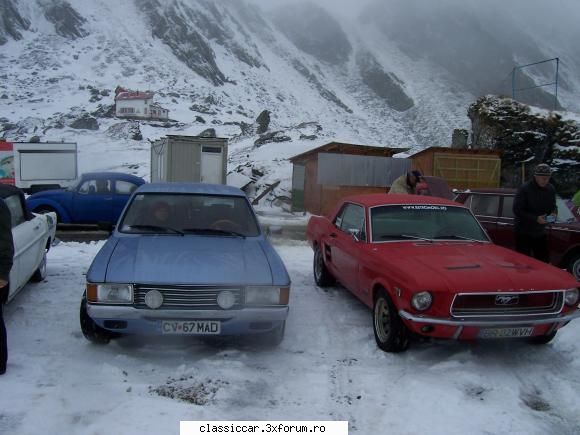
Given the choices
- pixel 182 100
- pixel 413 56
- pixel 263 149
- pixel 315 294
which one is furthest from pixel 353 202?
pixel 413 56

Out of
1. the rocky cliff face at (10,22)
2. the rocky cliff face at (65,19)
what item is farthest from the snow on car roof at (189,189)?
→ the rocky cliff face at (65,19)

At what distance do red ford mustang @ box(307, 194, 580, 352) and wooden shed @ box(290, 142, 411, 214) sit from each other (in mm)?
13217

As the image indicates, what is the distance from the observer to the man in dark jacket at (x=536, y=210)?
5898 millimetres

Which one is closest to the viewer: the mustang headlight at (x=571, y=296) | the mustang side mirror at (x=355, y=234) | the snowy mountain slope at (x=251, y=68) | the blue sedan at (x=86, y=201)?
the mustang headlight at (x=571, y=296)

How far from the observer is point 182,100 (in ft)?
229

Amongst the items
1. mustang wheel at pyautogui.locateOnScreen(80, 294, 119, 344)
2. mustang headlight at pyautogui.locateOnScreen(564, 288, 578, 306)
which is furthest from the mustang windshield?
mustang wheel at pyautogui.locateOnScreen(80, 294, 119, 344)

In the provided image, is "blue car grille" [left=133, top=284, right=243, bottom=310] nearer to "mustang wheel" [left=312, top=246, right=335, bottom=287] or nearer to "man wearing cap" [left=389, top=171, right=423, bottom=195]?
"mustang wheel" [left=312, top=246, right=335, bottom=287]

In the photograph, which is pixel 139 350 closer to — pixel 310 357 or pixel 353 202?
pixel 310 357

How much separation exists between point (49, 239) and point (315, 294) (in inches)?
142

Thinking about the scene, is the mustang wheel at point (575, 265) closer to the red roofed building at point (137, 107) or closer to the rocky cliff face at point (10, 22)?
the red roofed building at point (137, 107)

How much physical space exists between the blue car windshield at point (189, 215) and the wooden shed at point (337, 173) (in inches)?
529

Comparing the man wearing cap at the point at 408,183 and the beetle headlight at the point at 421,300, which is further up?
the man wearing cap at the point at 408,183

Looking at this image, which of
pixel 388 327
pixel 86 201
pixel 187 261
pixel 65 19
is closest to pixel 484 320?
pixel 388 327

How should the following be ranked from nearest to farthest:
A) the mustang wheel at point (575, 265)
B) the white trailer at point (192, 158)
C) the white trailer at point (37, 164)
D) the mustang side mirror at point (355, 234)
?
the mustang side mirror at point (355, 234) < the mustang wheel at point (575, 265) < the white trailer at point (192, 158) < the white trailer at point (37, 164)
